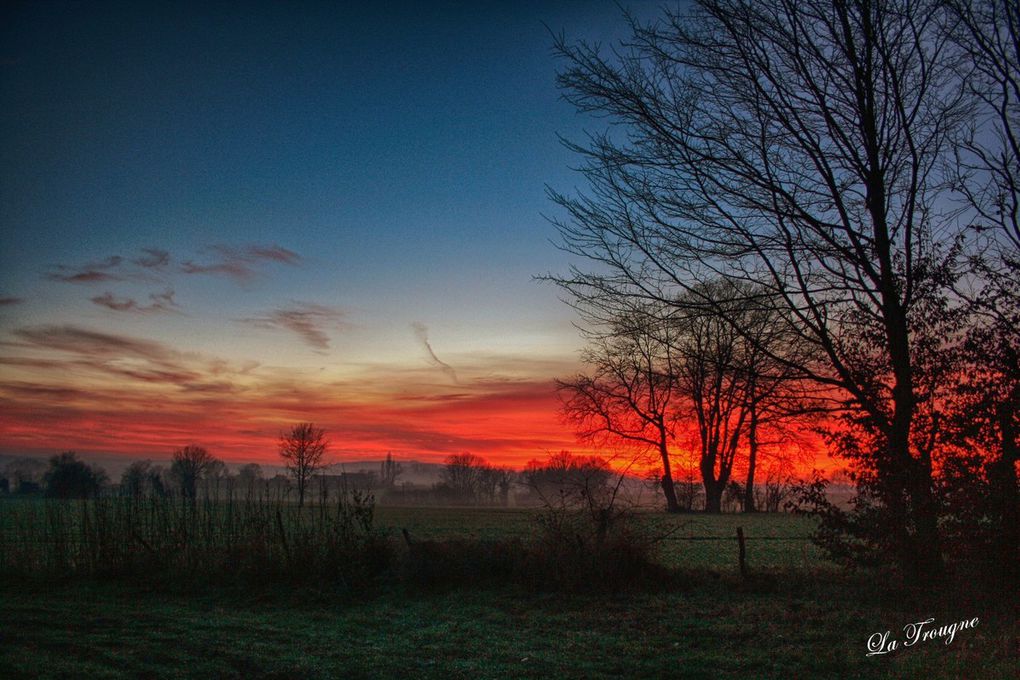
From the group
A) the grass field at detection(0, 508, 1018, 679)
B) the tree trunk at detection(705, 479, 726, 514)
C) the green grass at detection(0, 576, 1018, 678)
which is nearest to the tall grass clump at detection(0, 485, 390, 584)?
the grass field at detection(0, 508, 1018, 679)

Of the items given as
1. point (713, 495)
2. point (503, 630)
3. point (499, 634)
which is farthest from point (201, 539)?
point (713, 495)

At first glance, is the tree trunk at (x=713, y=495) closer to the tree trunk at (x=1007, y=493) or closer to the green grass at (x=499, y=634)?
the green grass at (x=499, y=634)

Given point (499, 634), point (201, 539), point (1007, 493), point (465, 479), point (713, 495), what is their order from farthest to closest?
point (465, 479)
point (713, 495)
point (201, 539)
point (1007, 493)
point (499, 634)

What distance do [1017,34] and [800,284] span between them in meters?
5.79

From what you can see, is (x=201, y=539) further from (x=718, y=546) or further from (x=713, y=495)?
(x=713, y=495)

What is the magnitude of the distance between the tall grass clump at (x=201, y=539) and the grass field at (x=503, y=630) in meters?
0.55

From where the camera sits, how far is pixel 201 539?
1517 centimetres

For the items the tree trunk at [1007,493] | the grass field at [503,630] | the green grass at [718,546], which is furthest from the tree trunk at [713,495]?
the tree trunk at [1007,493]

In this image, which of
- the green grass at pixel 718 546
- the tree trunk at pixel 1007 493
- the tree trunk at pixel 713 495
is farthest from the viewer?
the tree trunk at pixel 713 495

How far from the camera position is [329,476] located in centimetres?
1681

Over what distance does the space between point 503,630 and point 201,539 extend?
8.30m

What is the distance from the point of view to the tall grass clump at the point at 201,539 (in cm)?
1442

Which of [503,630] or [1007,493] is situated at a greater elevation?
[1007,493]

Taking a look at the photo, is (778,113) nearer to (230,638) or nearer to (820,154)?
(820,154)
